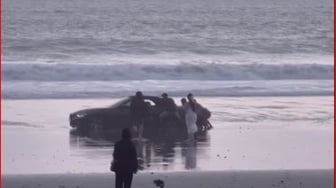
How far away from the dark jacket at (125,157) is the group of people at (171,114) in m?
9.18

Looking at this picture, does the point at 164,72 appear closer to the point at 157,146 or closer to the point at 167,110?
the point at 167,110

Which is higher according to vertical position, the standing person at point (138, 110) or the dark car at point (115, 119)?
the standing person at point (138, 110)

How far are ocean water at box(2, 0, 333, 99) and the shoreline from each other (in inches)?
663

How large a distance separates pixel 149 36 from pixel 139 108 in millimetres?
57246

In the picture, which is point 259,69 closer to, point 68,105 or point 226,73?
point 226,73

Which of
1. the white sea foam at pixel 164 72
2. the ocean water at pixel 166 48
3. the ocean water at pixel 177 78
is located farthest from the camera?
the white sea foam at pixel 164 72

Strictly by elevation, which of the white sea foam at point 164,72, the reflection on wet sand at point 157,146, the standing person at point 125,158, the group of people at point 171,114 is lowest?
the white sea foam at point 164,72

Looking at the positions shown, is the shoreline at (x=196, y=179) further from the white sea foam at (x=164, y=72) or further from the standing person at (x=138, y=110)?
the white sea foam at (x=164, y=72)

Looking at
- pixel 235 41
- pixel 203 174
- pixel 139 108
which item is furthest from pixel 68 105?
pixel 235 41

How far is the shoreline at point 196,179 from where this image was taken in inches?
643

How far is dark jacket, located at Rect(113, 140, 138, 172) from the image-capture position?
13680mm

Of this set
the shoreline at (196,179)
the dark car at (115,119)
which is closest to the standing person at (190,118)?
the dark car at (115,119)

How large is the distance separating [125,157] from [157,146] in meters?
7.92

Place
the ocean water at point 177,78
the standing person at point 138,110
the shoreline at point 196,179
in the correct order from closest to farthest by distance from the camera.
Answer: the shoreline at point 196,179 → the ocean water at point 177,78 → the standing person at point 138,110
